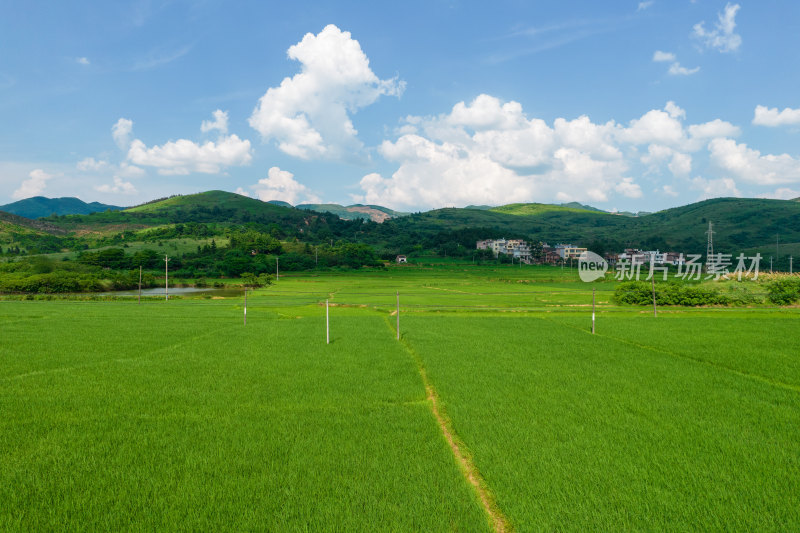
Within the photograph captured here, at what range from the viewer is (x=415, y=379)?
449 inches

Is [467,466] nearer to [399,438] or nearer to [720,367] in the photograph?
[399,438]

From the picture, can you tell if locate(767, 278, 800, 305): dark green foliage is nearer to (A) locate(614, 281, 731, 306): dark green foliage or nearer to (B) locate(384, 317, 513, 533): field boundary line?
(A) locate(614, 281, 731, 306): dark green foliage

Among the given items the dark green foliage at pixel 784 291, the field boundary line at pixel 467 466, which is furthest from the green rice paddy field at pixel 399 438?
the dark green foliage at pixel 784 291

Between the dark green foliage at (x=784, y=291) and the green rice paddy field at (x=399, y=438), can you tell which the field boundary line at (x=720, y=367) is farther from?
the dark green foliage at (x=784, y=291)

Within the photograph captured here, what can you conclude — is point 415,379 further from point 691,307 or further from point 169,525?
point 691,307

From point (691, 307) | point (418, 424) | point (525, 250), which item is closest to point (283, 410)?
point (418, 424)

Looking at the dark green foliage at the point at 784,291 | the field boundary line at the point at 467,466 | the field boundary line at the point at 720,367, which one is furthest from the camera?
the dark green foliage at the point at 784,291

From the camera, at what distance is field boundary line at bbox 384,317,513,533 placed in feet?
16.6

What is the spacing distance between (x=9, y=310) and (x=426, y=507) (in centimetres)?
3642

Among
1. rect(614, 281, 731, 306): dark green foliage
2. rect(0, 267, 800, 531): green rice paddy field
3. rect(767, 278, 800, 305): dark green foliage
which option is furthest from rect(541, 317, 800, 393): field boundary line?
rect(767, 278, 800, 305): dark green foliage

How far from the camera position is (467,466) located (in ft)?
21.0

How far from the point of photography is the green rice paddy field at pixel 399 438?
5082 millimetres

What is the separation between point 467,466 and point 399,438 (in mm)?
1421

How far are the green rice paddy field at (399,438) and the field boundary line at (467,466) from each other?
32mm
